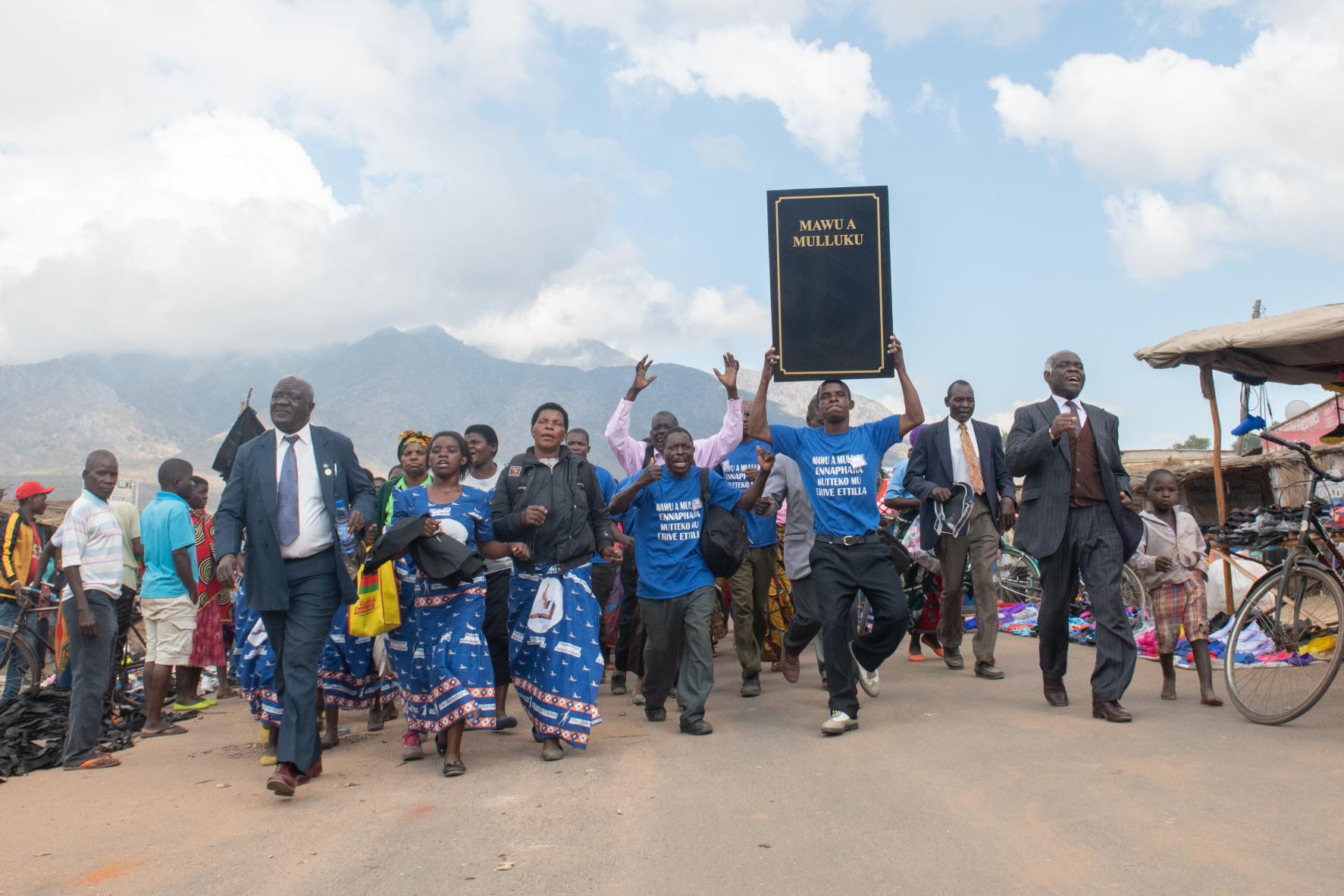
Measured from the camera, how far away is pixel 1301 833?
3.57 metres

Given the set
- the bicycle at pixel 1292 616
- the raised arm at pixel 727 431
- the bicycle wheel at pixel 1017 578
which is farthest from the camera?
the bicycle wheel at pixel 1017 578

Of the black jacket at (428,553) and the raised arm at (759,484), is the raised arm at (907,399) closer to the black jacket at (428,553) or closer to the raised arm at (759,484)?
the raised arm at (759,484)

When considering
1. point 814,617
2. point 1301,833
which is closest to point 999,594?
point 814,617

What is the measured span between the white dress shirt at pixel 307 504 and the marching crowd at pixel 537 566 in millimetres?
12

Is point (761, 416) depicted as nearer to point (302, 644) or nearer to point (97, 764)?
point (302, 644)

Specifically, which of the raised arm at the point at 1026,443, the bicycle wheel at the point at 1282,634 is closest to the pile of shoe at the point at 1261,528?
the bicycle wheel at the point at 1282,634

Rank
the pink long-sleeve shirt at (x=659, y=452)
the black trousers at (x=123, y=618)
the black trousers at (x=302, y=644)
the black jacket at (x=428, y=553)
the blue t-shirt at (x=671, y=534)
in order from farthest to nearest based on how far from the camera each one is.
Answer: the black trousers at (x=123, y=618) → the pink long-sleeve shirt at (x=659, y=452) → the blue t-shirt at (x=671, y=534) → the black jacket at (x=428, y=553) → the black trousers at (x=302, y=644)

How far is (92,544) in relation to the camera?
6254 millimetres

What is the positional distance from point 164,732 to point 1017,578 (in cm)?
931

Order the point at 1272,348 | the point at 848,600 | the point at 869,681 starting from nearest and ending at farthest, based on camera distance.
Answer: the point at 848,600, the point at 869,681, the point at 1272,348

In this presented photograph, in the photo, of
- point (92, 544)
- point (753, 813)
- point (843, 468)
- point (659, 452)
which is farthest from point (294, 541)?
point (843, 468)

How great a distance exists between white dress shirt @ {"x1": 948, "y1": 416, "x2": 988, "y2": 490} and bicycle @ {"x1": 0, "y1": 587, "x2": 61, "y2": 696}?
288 inches

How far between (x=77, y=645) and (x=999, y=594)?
32.6 ft

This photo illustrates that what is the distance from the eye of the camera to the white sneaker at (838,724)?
557 cm
